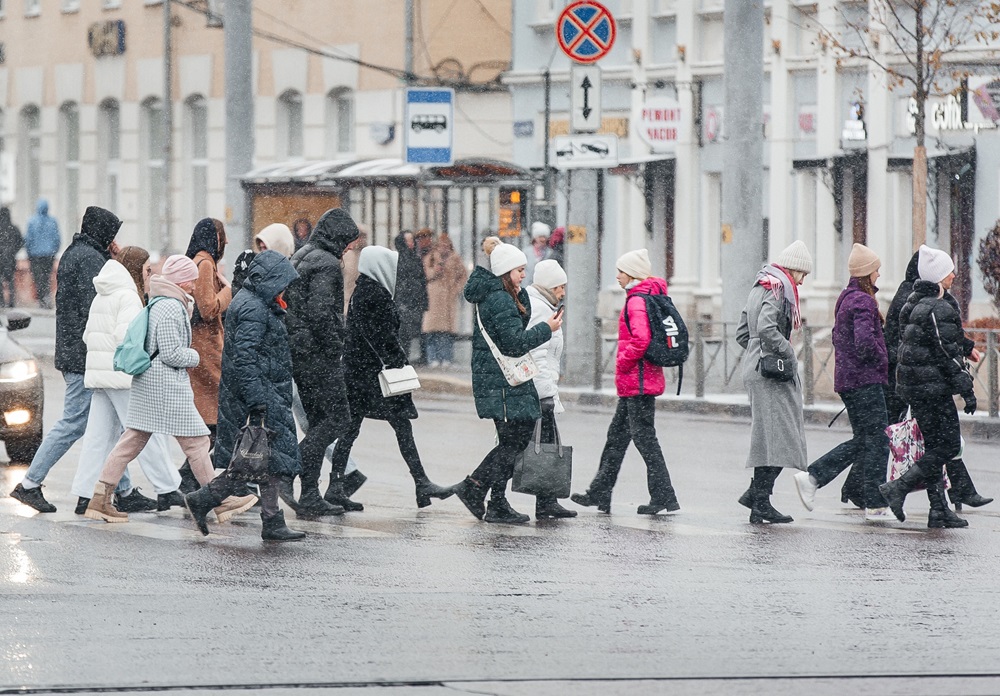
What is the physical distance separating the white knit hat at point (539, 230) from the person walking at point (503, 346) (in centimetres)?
1262

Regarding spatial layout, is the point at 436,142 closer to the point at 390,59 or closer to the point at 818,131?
the point at 818,131

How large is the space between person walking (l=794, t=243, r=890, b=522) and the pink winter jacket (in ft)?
3.43

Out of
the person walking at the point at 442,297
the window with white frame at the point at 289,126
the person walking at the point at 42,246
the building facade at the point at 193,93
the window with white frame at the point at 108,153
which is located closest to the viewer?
the person walking at the point at 442,297

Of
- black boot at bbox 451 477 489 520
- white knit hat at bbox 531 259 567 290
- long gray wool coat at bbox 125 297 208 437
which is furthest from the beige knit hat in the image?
long gray wool coat at bbox 125 297 208 437

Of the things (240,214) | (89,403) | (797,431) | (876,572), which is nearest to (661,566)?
(876,572)

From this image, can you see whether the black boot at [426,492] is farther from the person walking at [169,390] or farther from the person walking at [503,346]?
the person walking at [169,390]

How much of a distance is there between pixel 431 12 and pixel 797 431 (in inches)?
968

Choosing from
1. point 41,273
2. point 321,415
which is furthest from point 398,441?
point 41,273

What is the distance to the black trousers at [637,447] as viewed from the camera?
12.7 metres

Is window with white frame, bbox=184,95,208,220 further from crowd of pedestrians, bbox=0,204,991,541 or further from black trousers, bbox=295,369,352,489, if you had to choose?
black trousers, bbox=295,369,352,489

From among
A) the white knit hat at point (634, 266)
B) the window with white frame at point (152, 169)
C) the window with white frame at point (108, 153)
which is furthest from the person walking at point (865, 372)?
the window with white frame at point (108, 153)

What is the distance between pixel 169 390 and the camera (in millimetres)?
11570

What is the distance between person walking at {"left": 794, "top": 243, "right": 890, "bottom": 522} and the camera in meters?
12.6

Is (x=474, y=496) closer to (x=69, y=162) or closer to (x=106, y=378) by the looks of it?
(x=106, y=378)
